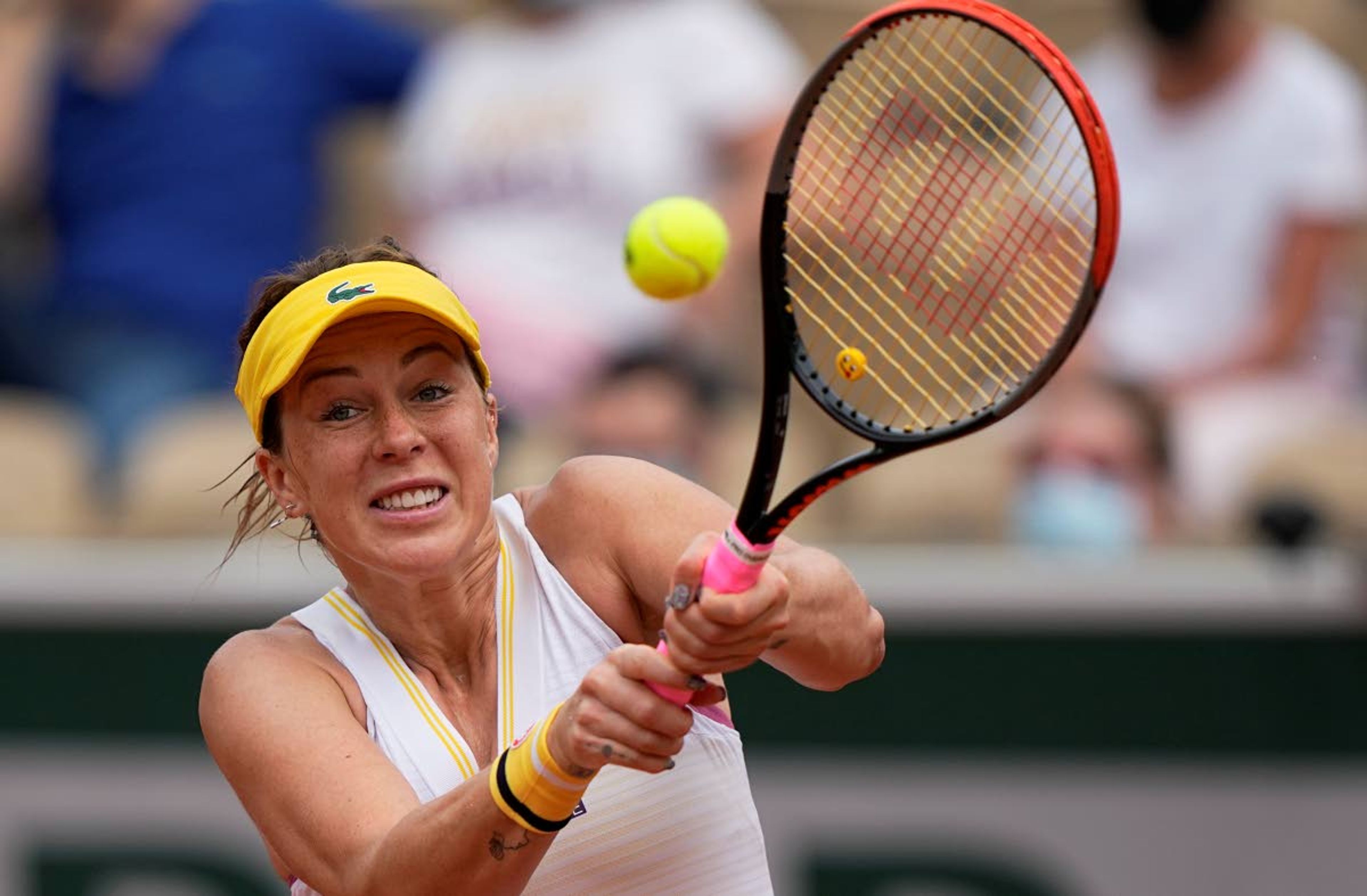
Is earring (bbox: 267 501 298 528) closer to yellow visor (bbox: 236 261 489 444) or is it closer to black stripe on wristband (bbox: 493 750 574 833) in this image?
yellow visor (bbox: 236 261 489 444)

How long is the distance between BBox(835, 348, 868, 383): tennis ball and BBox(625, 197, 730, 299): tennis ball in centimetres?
43

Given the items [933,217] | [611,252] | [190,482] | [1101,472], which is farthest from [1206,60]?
[190,482]

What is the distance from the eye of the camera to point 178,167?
17.6 feet

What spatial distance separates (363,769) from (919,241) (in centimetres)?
103

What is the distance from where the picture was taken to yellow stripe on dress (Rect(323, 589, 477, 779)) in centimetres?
252

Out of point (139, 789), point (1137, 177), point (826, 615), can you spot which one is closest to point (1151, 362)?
point (1137, 177)

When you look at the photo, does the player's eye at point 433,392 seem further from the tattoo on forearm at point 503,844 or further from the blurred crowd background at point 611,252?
the blurred crowd background at point 611,252

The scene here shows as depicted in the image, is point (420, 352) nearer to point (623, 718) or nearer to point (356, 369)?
point (356, 369)

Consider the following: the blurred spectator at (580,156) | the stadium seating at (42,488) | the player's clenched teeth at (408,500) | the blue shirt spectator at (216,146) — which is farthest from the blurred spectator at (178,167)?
the player's clenched teeth at (408,500)

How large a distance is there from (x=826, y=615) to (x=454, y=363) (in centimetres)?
52

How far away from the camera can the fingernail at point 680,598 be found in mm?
2201

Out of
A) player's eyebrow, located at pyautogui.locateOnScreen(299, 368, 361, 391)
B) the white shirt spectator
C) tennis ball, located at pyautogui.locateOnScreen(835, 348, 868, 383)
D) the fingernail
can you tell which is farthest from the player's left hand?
the white shirt spectator

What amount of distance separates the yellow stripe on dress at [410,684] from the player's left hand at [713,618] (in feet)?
1.27

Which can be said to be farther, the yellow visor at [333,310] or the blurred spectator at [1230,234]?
the blurred spectator at [1230,234]
